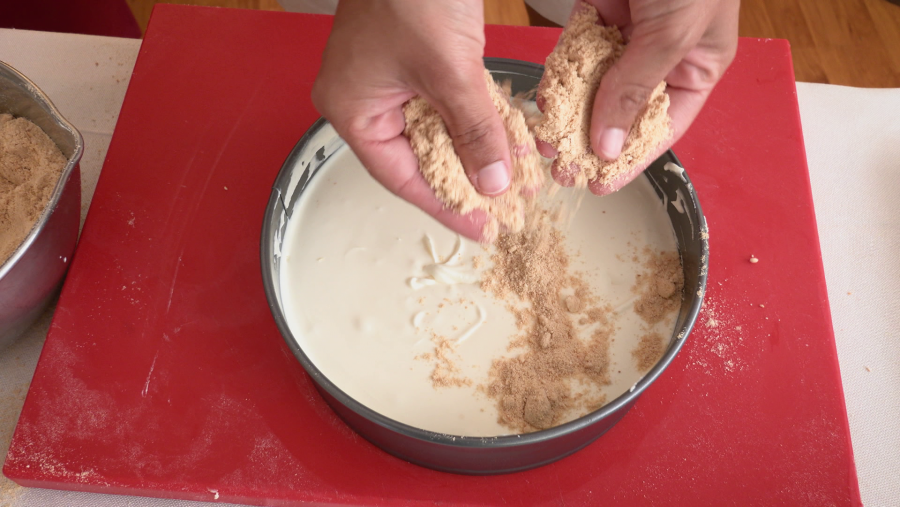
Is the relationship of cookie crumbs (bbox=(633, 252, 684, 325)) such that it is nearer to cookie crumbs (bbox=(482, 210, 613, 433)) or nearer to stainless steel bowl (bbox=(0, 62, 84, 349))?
cookie crumbs (bbox=(482, 210, 613, 433))

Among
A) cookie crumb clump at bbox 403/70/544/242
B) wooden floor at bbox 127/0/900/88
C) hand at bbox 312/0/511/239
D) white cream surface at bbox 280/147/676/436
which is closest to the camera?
hand at bbox 312/0/511/239

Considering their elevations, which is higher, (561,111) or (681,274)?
(561,111)

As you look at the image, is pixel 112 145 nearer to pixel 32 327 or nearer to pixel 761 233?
pixel 32 327

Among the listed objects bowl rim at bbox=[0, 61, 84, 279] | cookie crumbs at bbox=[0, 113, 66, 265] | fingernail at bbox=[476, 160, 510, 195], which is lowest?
cookie crumbs at bbox=[0, 113, 66, 265]

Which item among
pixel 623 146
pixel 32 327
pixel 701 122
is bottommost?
pixel 32 327

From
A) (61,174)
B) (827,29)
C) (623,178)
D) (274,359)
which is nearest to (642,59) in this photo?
(623,178)

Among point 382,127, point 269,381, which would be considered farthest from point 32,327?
point 382,127

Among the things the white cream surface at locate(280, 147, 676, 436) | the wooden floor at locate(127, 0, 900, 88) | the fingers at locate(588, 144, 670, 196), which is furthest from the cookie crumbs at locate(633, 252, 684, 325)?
the wooden floor at locate(127, 0, 900, 88)
